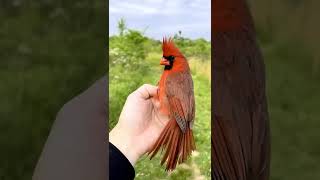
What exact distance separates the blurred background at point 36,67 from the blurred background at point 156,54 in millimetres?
157

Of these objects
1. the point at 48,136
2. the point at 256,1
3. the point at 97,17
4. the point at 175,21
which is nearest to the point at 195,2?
the point at 175,21

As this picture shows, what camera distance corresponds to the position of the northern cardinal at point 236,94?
282 centimetres

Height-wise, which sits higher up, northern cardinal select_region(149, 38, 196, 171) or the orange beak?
the orange beak

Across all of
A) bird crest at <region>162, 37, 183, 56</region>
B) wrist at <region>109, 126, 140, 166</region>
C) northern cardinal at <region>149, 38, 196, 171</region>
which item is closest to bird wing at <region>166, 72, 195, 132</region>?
northern cardinal at <region>149, 38, 196, 171</region>

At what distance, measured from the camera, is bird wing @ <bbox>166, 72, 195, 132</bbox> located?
2.83m

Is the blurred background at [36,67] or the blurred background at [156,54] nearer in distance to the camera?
the blurred background at [156,54]

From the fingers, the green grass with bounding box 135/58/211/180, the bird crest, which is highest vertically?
the bird crest

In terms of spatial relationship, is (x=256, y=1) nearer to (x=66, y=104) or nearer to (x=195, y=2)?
(x=195, y=2)

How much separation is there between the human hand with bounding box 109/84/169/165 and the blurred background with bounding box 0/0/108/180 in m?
0.26

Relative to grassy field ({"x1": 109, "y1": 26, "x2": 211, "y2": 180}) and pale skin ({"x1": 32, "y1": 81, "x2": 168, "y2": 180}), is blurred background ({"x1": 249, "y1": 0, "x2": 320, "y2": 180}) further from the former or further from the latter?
pale skin ({"x1": 32, "y1": 81, "x2": 168, "y2": 180})

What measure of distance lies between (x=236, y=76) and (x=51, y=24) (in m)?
1.03

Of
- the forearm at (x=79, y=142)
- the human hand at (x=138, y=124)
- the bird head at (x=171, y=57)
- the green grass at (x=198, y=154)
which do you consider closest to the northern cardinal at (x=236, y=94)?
the green grass at (x=198, y=154)

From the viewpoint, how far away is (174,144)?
112 inches

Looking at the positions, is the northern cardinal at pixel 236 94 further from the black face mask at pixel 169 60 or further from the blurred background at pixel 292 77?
the black face mask at pixel 169 60
